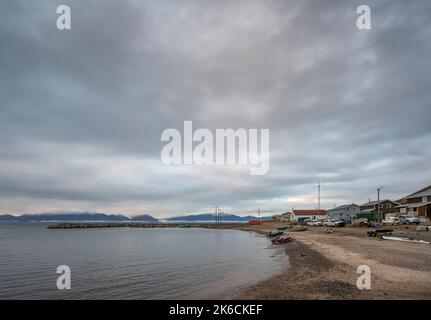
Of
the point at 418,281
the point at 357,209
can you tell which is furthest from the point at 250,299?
the point at 357,209

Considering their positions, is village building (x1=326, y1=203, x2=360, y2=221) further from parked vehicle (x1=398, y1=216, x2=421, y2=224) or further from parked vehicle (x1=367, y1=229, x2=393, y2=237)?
parked vehicle (x1=367, y1=229, x2=393, y2=237)

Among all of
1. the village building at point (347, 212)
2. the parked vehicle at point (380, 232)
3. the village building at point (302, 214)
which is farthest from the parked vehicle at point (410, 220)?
the village building at point (302, 214)

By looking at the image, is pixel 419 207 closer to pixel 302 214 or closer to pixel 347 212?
pixel 347 212

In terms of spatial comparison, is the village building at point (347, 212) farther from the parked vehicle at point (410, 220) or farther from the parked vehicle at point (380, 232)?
the parked vehicle at point (380, 232)

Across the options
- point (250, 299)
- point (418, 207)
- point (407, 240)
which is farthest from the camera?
point (418, 207)

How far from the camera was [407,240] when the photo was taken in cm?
4025

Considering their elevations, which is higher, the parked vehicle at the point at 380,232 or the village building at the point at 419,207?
the village building at the point at 419,207

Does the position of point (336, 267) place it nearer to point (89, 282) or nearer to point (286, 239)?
point (89, 282)

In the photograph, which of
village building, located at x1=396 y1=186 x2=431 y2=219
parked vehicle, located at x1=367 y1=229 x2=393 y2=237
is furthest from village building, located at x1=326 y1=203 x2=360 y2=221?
parked vehicle, located at x1=367 y1=229 x2=393 y2=237

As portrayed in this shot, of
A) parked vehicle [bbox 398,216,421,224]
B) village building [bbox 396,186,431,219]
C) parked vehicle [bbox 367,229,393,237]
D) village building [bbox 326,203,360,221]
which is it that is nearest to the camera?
parked vehicle [bbox 367,229,393,237]

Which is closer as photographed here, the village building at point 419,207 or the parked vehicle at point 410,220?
the parked vehicle at point 410,220
